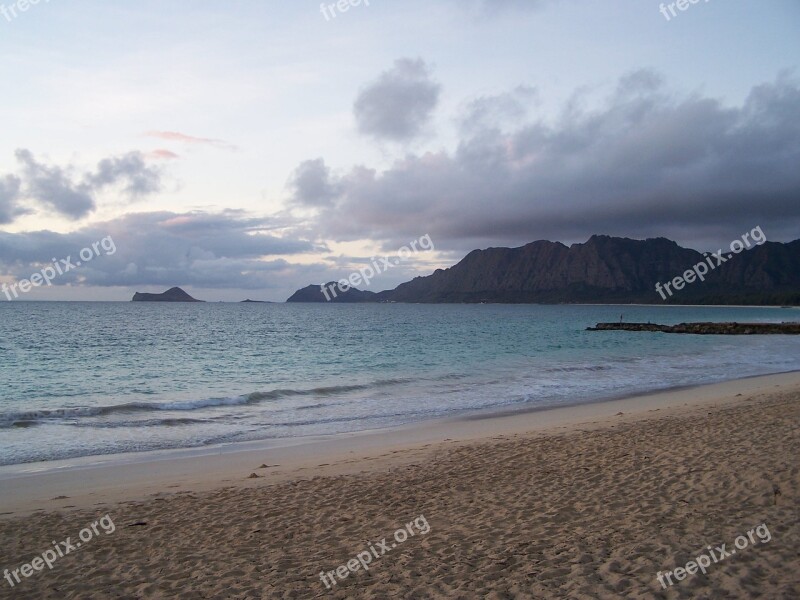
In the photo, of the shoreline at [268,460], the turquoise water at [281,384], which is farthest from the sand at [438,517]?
the turquoise water at [281,384]

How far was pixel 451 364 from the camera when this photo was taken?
113 feet

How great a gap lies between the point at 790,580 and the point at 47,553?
28.0ft

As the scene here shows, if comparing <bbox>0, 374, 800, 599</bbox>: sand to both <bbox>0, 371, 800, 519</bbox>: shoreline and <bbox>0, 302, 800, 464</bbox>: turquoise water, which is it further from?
<bbox>0, 302, 800, 464</bbox>: turquoise water

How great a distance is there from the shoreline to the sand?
0.26ft

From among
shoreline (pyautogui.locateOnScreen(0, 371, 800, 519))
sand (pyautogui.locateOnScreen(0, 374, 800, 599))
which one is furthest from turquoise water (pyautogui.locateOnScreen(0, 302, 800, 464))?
sand (pyautogui.locateOnScreen(0, 374, 800, 599))

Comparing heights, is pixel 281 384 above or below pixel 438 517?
above

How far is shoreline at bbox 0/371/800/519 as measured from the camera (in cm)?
980

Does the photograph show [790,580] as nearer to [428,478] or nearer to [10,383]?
[428,478]

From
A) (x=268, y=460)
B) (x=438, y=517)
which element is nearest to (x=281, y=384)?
(x=268, y=460)

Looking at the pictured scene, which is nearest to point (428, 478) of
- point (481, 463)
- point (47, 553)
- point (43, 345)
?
point (481, 463)

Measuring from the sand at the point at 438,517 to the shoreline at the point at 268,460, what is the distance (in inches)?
3.1

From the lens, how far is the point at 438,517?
774 centimetres

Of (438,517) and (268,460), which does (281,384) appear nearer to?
(268,460)

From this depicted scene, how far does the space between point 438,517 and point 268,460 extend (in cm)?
572
